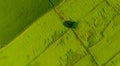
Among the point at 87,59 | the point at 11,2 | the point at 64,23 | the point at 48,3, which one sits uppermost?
the point at 11,2

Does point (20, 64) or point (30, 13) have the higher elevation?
point (30, 13)

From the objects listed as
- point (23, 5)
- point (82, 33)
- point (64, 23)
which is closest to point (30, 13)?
point (23, 5)

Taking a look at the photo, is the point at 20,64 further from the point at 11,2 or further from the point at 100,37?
the point at 100,37

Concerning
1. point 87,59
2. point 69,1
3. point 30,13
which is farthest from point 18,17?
point 87,59

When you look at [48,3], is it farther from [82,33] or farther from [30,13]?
[82,33]

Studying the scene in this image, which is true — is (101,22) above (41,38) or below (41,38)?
below
